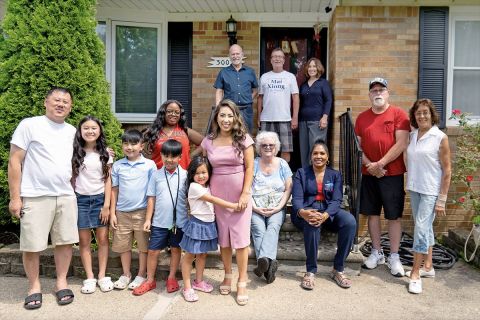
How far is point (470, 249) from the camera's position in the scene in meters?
4.44

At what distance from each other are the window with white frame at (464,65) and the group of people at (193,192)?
191 cm

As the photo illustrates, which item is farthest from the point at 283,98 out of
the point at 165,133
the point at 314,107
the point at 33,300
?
the point at 33,300

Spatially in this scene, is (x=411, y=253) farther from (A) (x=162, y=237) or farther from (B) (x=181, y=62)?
(B) (x=181, y=62)

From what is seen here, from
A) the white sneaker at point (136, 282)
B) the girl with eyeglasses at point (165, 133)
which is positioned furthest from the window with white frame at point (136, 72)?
the white sneaker at point (136, 282)

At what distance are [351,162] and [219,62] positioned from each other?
2.51 m

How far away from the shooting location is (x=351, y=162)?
4281mm

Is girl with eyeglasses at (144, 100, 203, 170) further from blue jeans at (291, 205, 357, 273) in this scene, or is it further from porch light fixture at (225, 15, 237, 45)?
porch light fixture at (225, 15, 237, 45)

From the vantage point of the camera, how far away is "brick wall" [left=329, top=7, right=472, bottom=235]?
5.13 m

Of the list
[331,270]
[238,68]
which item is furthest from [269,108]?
[331,270]

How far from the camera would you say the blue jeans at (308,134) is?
4.99 metres

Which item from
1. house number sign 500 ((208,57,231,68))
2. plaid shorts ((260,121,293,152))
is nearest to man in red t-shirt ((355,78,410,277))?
plaid shorts ((260,121,293,152))

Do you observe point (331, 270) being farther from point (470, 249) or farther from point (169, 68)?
point (169, 68)

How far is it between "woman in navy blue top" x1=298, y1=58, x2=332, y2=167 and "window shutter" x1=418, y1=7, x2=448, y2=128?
4.05 ft

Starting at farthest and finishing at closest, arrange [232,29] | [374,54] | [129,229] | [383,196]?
[232,29] < [374,54] < [383,196] < [129,229]
